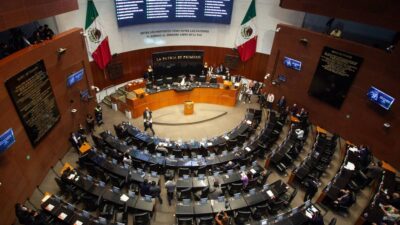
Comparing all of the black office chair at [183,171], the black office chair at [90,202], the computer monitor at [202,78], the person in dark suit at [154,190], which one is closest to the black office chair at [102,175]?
the black office chair at [90,202]

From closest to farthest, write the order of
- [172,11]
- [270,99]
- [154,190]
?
[154,190] < [270,99] < [172,11]

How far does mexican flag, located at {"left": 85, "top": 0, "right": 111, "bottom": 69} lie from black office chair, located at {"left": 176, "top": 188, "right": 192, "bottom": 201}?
10.5 meters

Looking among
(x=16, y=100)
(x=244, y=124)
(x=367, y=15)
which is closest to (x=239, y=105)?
(x=244, y=124)

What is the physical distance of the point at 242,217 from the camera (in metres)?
9.37

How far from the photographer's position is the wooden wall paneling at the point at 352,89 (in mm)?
11703

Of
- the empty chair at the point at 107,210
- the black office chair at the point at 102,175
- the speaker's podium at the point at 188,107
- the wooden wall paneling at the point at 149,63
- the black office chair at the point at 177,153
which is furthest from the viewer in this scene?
the wooden wall paneling at the point at 149,63

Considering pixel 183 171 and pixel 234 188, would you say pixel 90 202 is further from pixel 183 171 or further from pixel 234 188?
pixel 234 188

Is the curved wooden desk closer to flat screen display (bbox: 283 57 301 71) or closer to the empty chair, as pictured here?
flat screen display (bbox: 283 57 301 71)

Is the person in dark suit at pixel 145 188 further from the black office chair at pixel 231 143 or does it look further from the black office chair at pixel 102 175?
the black office chair at pixel 231 143

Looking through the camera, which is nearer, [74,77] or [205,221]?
[205,221]

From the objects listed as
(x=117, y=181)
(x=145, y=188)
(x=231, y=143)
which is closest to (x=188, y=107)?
(x=231, y=143)

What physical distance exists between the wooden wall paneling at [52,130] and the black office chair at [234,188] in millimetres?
8402

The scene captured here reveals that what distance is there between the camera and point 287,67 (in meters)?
16.3

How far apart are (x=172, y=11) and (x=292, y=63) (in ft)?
29.1
